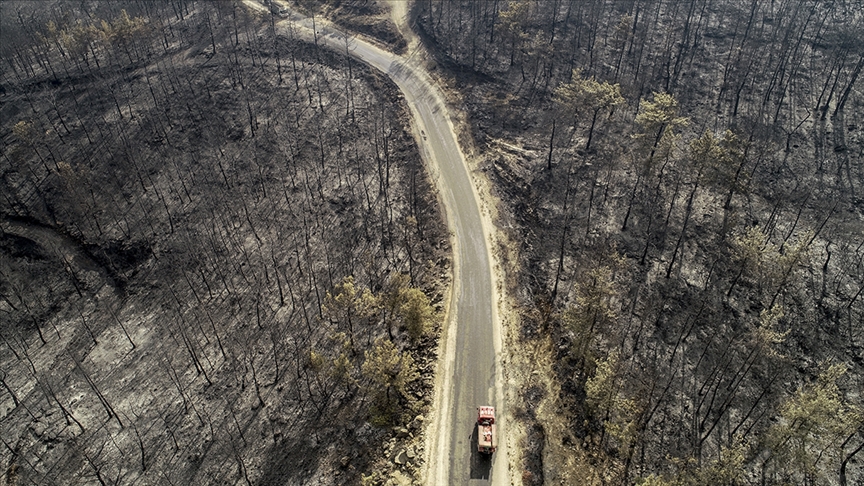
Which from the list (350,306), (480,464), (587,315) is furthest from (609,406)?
(350,306)

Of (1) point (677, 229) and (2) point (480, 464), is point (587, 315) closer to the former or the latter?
(2) point (480, 464)

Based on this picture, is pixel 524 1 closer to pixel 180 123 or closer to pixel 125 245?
pixel 180 123

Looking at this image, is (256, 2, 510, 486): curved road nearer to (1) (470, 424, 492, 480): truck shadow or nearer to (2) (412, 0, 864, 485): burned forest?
(1) (470, 424, 492, 480): truck shadow

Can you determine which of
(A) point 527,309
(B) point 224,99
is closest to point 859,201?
(A) point 527,309

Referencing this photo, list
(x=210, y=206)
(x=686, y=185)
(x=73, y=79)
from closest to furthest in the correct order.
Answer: (x=686, y=185), (x=210, y=206), (x=73, y=79)

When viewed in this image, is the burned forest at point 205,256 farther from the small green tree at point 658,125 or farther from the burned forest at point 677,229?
the small green tree at point 658,125

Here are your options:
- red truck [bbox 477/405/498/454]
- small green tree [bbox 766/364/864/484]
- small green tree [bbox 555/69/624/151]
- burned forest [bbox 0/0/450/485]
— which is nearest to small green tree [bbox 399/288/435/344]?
burned forest [bbox 0/0/450/485]

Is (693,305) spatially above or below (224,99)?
below
